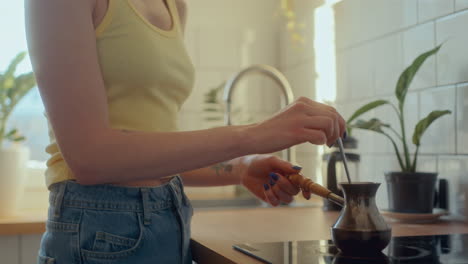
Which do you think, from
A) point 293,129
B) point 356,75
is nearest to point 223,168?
point 293,129

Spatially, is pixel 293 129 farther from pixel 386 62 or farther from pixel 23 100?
pixel 23 100

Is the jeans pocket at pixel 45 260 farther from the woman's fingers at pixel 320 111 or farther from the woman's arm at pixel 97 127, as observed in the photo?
the woman's fingers at pixel 320 111

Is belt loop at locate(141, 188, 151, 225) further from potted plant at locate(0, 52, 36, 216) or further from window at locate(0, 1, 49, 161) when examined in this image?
window at locate(0, 1, 49, 161)

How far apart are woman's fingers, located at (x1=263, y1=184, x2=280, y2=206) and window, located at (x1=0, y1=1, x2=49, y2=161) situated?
1144 mm

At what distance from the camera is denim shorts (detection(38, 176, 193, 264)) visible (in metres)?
0.81

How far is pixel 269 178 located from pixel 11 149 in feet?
3.01

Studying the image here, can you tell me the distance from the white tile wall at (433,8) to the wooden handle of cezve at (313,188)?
0.62 meters

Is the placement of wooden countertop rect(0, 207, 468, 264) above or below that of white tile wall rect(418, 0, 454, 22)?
below

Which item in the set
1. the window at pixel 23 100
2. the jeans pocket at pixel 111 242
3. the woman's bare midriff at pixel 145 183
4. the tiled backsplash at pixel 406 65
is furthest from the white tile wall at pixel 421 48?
the window at pixel 23 100

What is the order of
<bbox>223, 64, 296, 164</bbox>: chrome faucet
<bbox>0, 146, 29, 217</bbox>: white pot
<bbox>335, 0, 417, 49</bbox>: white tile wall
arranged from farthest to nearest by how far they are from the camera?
<bbox>223, 64, 296, 164</bbox>: chrome faucet → <bbox>0, 146, 29, 217</bbox>: white pot → <bbox>335, 0, 417, 49</bbox>: white tile wall

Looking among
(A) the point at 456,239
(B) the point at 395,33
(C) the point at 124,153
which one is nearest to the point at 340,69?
(B) the point at 395,33

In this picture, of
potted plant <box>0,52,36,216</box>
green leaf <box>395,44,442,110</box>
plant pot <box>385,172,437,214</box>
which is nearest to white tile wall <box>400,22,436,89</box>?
green leaf <box>395,44,442,110</box>

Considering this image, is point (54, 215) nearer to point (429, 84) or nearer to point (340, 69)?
point (429, 84)

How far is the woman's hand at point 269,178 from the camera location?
99cm
